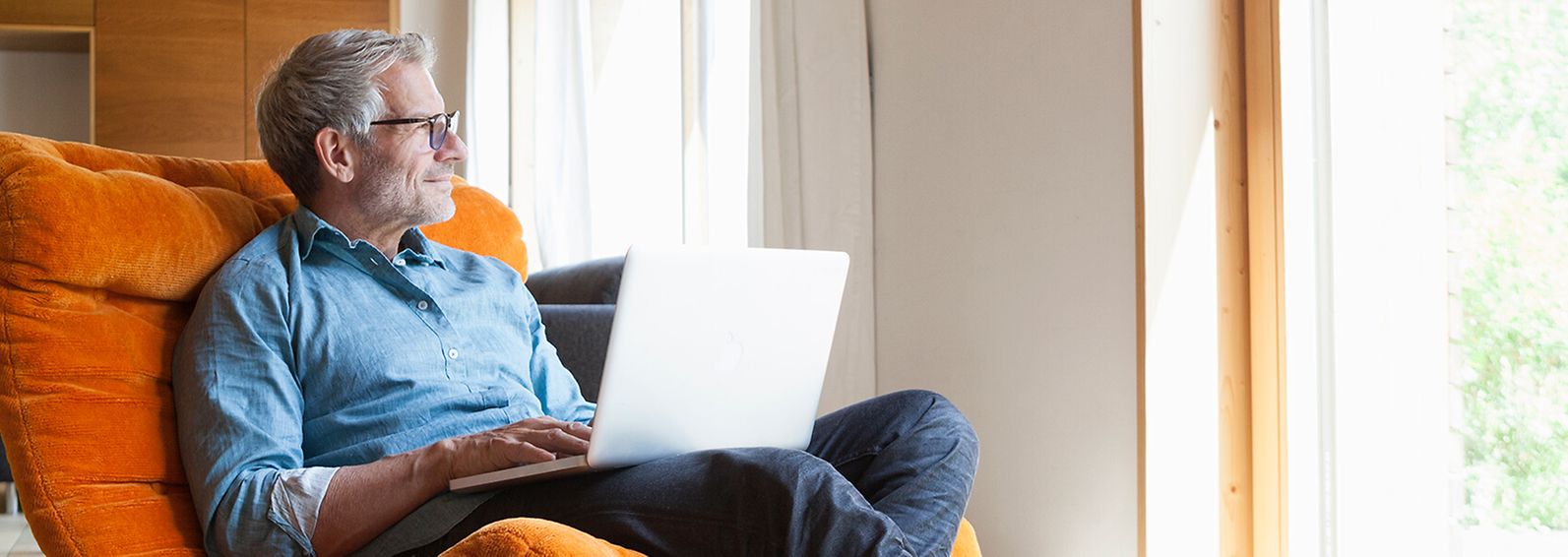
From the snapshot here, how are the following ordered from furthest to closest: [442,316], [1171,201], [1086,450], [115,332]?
1. [1086,450]
2. [1171,201]
3. [442,316]
4. [115,332]

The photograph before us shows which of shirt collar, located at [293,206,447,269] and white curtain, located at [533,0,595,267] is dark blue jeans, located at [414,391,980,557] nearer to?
shirt collar, located at [293,206,447,269]

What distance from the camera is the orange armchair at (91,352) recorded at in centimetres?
145

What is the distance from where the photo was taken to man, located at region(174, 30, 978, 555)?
1.34m

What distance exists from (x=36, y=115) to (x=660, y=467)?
5.34 m

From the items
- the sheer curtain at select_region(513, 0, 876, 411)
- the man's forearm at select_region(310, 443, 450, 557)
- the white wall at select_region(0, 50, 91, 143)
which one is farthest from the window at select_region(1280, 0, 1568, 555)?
the white wall at select_region(0, 50, 91, 143)

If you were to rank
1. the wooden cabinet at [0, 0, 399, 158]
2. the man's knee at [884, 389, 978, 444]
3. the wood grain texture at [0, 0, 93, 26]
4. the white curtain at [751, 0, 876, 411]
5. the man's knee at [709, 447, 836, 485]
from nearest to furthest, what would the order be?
1. the man's knee at [709, 447, 836, 485]
2. the man's knee at [884, 389, 978, 444]
3. the white curtain at [751, 0, 876, 411]
4. the wood grain texture at [0, 0, 93, 26]
5. the wooden cabinet at [0, 0, 399, 158]

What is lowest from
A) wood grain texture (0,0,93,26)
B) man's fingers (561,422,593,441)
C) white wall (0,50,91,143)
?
man's fingers (561,422,593,441)

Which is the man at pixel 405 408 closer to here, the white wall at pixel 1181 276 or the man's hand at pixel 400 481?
the man's hand at pixel 400 481

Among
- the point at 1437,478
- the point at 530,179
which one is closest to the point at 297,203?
the point at 1437,478

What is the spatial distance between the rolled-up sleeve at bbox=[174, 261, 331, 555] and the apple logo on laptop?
44cm

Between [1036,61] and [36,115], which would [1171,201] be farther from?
[36,115]

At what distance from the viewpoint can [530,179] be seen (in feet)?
17.0

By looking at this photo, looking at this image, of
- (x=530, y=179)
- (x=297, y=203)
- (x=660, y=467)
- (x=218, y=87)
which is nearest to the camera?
(x=660, y=467)

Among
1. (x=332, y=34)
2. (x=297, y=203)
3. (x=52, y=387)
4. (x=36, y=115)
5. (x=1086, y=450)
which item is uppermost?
(x=36, y=115)
